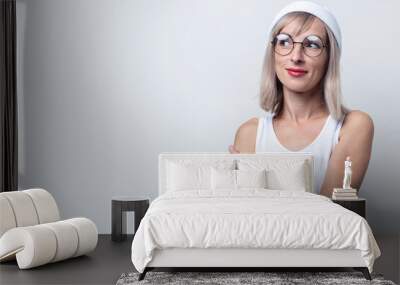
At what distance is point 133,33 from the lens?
24.2 ft

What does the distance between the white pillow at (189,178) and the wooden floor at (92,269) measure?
0.76m

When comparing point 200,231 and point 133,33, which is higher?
point 133,33

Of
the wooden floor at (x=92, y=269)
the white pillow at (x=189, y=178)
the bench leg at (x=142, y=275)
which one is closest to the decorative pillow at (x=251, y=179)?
the white pillow at (x=189, y=178)

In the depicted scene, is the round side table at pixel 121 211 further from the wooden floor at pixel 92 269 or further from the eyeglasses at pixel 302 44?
the eyeglasses at pixel 302 44

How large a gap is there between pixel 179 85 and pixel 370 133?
2.08 meters

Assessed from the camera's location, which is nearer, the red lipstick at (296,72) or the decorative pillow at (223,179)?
the decorative pillow at (223,179)

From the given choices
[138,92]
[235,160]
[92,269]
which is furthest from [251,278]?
[138,92]

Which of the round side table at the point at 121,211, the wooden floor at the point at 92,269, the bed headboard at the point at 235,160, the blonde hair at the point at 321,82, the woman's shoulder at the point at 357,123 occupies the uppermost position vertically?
the blonde hair at the point at 321,82

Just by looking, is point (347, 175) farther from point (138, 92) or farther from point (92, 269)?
point (92, 269)

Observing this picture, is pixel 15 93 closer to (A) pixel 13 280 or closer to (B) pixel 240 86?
(B) pixel 240 86

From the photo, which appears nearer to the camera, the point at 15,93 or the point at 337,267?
the point at 337,267

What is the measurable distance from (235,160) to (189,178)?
2.04ft

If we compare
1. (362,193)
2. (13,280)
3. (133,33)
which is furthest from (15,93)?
→ (362,193)

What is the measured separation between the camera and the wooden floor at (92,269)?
4980 millimetres
